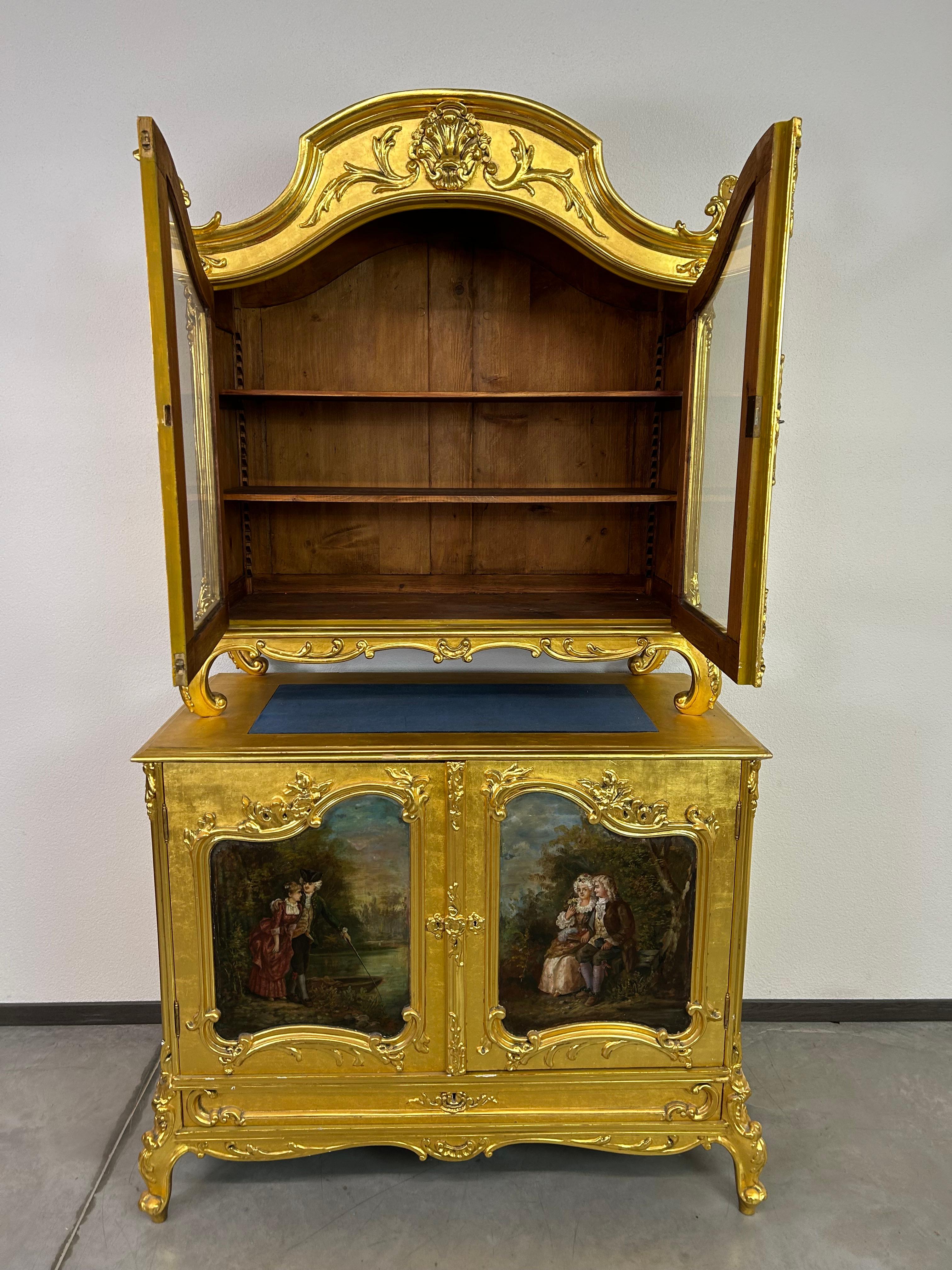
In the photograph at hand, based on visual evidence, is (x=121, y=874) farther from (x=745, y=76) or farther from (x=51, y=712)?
(x=745, y=76)

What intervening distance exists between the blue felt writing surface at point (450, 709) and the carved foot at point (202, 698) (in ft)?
0.36

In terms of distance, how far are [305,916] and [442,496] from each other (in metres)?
1.01

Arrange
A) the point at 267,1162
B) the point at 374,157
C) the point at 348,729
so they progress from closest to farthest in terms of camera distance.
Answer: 1. the point at 374,157
2. the point at 348,729
3. the point at 267,1162

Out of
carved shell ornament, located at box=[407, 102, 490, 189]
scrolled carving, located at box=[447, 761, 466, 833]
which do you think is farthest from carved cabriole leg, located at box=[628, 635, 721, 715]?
carved shell ornament, located at box=[407, 102, 490, 189]

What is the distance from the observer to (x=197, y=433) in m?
1.79

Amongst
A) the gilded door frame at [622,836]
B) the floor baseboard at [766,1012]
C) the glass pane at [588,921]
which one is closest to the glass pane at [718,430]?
the gilded door frame at [622,836]

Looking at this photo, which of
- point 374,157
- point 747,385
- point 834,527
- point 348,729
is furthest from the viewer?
point 834,527

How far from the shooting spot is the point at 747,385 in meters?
1.52

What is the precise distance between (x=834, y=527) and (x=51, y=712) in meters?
2.32

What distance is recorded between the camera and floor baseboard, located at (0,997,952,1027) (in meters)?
2.60

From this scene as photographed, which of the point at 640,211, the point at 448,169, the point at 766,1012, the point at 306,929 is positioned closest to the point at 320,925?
the point at 306,929

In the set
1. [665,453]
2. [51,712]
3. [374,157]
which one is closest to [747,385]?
[665,453]

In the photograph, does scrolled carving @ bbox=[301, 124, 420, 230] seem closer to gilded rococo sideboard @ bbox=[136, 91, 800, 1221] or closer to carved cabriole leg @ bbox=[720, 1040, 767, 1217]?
gilded rococo sideboard @ bbox=[136, 91, 800, 1221]

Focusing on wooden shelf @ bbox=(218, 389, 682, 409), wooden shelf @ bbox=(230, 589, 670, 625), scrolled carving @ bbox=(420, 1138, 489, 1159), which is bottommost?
scrolled carving @ bbox=(420, 1138, 489, 1159)
